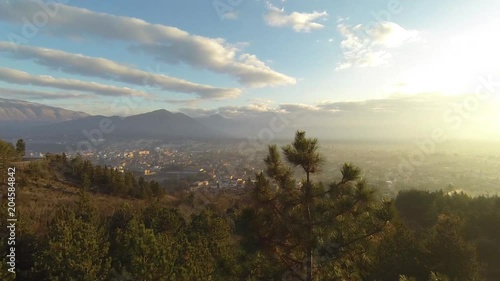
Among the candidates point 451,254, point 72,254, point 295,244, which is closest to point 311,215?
point 295,244

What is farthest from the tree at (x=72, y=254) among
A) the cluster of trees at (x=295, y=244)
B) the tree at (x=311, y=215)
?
the tree at (x=311, y=215)

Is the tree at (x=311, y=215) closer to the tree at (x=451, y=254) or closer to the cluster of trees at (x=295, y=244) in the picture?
the cluster of trees at (x=295, y=244)

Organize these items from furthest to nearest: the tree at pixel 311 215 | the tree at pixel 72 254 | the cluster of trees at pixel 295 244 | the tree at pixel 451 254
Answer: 1. the tree at pixel 72 254
2. the tree at pixel 451 254
3. the cluster of trees at pixel 295 244
4. the tree at pixel 311 215

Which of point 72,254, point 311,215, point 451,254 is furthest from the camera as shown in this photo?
point 72,254

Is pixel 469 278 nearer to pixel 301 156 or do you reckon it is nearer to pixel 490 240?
pixel 301 156

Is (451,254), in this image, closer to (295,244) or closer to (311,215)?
(311,215)

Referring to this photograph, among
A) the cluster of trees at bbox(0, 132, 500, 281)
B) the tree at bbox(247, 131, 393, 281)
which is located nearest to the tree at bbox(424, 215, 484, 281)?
the cluster of trees at bbox(0, 132, 500, 281)

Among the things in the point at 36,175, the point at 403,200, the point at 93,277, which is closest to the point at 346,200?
the point at 93,277

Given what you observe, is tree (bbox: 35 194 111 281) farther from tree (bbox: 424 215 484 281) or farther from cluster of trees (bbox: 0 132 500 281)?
tree (bbox: 424 215 484 281)
